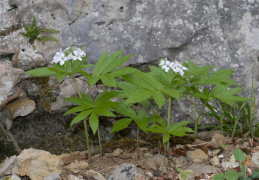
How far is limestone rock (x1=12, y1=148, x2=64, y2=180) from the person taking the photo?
2521 millimetres

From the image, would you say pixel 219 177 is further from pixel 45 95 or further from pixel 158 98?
pixel 45 95

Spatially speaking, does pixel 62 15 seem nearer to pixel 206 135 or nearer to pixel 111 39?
pixel 111 39

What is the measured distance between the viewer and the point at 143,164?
8.88ft

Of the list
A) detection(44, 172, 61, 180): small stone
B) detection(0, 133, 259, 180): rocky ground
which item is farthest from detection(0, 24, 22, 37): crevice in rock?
detection(44, 172, 61, 180): small stone

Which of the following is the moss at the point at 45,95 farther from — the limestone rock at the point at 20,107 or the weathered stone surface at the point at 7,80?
the weathered stone surface at the point at 7,80

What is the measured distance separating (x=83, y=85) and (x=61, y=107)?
12.7 inches

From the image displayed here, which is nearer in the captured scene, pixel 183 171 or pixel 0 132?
pixel 183 171

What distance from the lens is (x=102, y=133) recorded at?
3.31 m

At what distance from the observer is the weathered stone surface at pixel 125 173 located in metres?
2.40

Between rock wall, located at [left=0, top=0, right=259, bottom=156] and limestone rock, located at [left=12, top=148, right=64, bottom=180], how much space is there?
73 centimetres

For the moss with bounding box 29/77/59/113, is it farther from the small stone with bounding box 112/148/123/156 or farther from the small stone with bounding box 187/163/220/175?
the small stone with bounding box 187/163/220/175

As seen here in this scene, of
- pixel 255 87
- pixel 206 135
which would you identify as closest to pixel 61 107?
pixel 206 135

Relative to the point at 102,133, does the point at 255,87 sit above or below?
above

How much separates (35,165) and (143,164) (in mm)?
905
